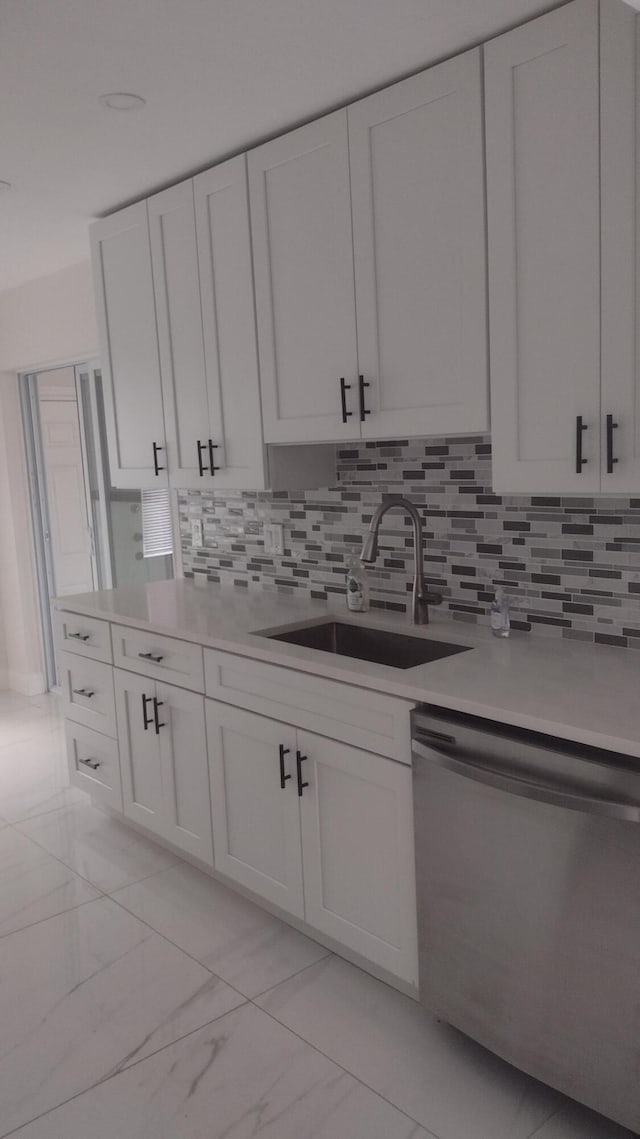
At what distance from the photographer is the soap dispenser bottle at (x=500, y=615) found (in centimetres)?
247

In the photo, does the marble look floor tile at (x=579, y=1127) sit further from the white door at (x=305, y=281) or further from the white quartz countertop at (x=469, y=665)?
the white door at (x=305, y=281)

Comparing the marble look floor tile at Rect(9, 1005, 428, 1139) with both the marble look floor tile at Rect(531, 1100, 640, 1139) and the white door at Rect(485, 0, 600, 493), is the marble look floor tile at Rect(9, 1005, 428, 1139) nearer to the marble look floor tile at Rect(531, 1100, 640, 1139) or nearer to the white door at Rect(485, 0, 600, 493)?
the marble look floor tile at Rect(531, 1100, 640, 1139)

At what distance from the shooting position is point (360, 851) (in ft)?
7.50

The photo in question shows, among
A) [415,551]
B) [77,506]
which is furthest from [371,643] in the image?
[77,506]

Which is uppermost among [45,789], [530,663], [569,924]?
[530,663]

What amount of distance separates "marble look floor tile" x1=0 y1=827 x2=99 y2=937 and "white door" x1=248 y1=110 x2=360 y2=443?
1669mm

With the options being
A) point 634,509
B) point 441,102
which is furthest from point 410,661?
point 441,102

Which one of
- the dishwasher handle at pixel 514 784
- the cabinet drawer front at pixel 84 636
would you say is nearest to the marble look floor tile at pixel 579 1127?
the dishwasher handle at pixel 514 784

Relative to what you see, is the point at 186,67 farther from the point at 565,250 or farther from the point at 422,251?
the point at 565,250

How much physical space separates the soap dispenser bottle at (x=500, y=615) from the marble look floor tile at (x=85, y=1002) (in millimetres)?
1224

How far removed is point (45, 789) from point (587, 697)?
9.29 ft

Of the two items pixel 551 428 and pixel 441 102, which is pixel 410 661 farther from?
pixel 441 102

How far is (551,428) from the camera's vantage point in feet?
6.81

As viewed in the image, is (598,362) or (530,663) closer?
(598,362)
